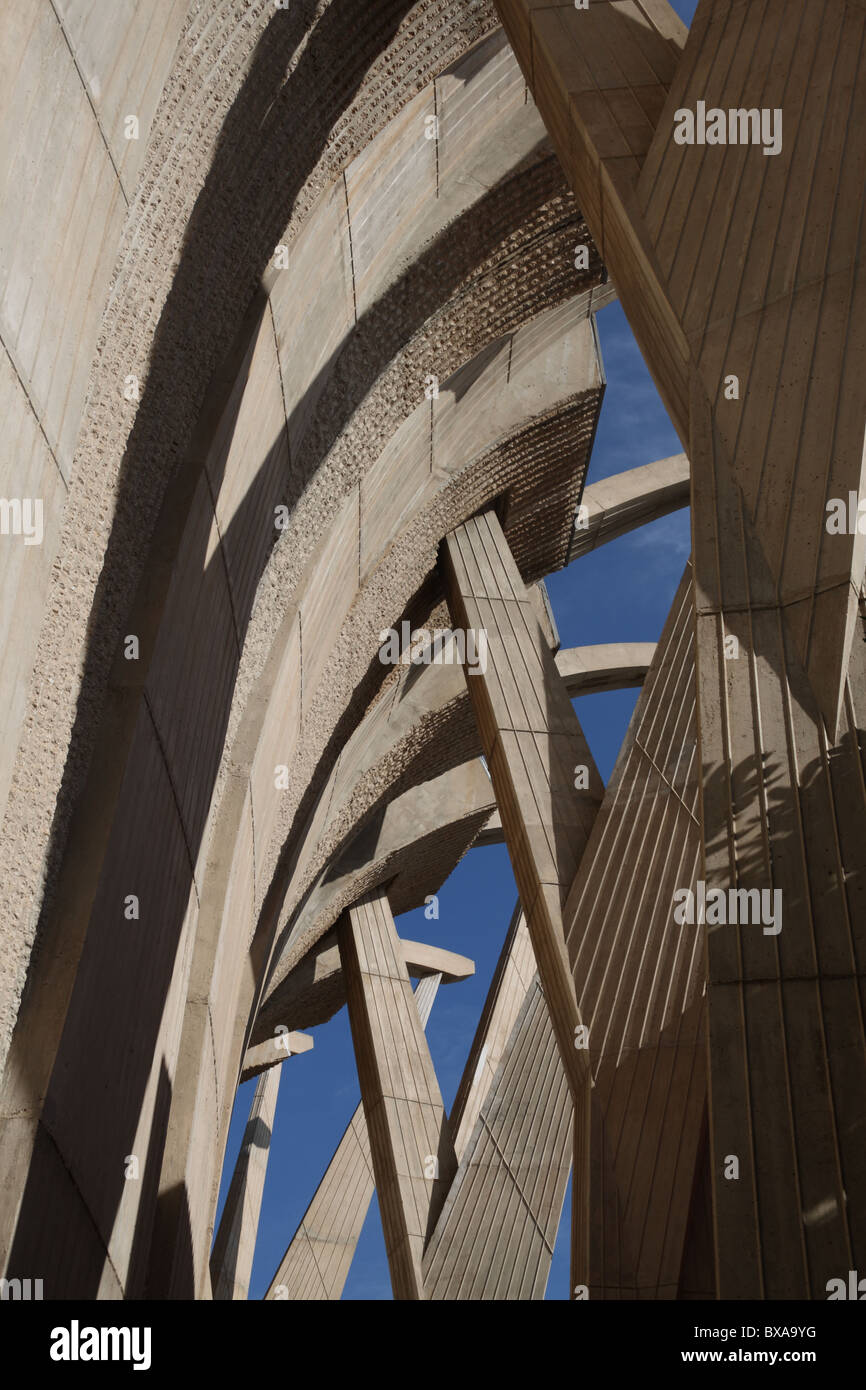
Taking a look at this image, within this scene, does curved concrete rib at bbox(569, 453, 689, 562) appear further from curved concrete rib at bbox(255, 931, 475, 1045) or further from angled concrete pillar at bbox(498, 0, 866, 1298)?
angled concrete pillar at bbox(498, 0, 866, 1298)

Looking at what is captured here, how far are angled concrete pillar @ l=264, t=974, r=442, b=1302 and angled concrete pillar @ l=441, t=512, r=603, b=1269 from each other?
6242mm

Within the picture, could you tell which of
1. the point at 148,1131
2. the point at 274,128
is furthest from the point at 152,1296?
the point at 274,128

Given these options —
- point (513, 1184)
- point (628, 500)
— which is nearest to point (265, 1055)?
point (513, 1184)

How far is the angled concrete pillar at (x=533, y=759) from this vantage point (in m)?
6.80

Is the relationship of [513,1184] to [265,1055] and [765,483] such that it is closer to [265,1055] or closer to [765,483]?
[265,1055]

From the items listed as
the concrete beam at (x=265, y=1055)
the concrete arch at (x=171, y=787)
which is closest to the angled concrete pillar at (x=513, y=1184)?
the concrete arch at (x=171, y=787)

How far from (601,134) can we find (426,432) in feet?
9.80

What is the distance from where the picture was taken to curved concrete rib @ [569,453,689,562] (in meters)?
10.3

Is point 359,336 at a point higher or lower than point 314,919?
higher

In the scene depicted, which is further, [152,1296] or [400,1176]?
→ [400,1176]

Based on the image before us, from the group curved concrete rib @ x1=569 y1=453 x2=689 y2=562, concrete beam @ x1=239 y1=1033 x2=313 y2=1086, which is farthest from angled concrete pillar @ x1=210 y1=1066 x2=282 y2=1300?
curved concrete rib @ x1=569 y1=453 x2=689 y2=562

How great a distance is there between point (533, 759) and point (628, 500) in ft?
11.6

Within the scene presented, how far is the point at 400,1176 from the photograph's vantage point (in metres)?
9.36

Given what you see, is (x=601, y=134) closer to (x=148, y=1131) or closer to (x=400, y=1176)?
(x=148, y=1131)
